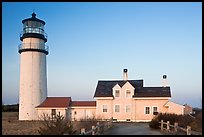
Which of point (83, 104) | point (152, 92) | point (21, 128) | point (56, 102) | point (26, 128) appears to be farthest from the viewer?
point (83, 104)

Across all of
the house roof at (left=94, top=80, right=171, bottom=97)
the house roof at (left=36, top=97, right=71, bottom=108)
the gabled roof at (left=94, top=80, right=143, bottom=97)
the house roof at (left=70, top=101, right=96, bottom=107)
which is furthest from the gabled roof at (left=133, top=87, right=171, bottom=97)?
the house roof at (left=36, top=97, right=71, bottom=108)

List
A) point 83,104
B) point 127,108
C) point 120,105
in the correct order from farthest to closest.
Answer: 1. point 83,104
2. point 120,105
3. point 127,108

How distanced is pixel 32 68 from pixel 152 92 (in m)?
12.5

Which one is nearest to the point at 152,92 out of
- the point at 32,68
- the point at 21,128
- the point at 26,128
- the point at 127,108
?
the point at 127,108

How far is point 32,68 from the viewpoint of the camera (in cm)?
3158

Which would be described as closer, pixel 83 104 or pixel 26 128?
pixel 26 128

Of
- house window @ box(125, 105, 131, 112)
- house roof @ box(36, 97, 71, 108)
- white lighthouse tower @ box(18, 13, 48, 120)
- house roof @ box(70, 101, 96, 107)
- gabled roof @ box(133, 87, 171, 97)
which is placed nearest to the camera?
white lighthouse tower @ box(18, 13, 48, 120)

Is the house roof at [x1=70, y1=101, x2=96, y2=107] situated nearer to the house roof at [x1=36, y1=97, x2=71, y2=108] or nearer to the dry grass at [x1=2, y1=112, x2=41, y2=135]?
the house roof at [x1=36, y1=97, x2=71, y2=108]

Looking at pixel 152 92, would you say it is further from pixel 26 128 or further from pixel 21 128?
pixel 21 128

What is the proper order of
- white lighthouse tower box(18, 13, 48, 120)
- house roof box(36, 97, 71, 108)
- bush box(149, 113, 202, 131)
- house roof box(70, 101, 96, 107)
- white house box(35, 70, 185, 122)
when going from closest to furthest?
bush box(149, 113, 202, 131) < white lighthouse tower box(18, 13, 48, 120) < white house box(35, 70, 185, 122) < house roof box(36, 97, 71, 108) < house roof box(70, 101, 96, 107)

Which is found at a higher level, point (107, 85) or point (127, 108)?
point (107, 85)

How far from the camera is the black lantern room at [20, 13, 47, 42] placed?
1249 inches

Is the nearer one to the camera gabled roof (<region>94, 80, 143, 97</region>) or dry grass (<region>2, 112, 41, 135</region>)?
dry grass (<region>2, 112, 41, 135</region>)

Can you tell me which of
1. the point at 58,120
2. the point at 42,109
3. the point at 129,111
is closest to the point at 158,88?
the point at 129,111
